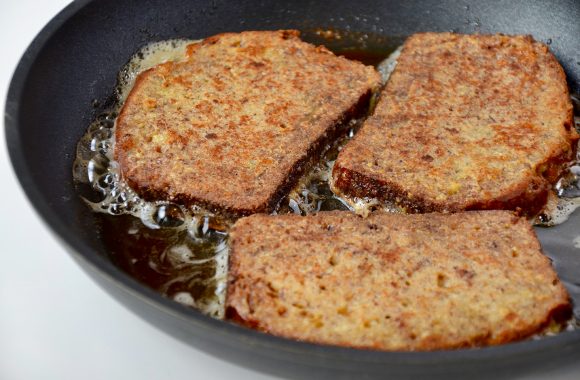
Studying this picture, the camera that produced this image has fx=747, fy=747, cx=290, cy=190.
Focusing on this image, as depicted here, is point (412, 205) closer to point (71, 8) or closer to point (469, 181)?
point (469, 181)

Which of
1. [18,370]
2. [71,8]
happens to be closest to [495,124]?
[71,8]

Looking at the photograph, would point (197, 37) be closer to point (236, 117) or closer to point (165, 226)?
point (236, 117)

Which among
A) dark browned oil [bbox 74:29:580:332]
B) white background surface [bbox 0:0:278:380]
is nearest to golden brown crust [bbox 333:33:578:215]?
dark browned oil [bbox 74:29:580:332]

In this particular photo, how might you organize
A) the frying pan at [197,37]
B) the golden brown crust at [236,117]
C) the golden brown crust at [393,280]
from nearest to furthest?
1. the frying pan at [197,37]
2. the golden brown crust at [393,280]
3. the golden brown crust at [236,117]

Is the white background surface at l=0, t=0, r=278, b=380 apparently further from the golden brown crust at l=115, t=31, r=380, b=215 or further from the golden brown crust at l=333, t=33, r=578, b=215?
the golden brown crust at l=333, t=33, r=578, b=215

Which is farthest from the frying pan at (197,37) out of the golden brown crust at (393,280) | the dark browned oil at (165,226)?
the golden brown crust at (393,280)

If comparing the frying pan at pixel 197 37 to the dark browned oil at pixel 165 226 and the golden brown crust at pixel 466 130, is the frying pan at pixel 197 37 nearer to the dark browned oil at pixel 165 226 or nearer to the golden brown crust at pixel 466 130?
the dark browned oil at pixel 165 226

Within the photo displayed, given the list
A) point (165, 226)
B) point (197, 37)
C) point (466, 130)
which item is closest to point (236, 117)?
point (165, 226)
